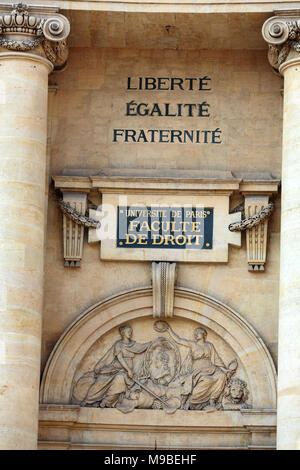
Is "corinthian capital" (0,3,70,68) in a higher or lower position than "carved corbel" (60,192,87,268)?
higher

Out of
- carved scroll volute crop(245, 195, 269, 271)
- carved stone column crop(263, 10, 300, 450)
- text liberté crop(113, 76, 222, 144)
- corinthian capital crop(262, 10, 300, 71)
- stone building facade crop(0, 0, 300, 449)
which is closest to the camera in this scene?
carved stone column crop(263, 10, 300, 450)

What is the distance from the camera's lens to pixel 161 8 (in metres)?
25.9

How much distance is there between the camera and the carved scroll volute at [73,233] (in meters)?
26.8

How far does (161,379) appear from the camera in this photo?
87.4 ft

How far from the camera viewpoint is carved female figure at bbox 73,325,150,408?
26.5 m

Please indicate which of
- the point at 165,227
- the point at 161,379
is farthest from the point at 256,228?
the point at 161,379

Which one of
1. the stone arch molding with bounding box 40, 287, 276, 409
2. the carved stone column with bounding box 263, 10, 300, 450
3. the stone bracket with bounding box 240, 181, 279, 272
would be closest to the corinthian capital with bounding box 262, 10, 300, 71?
the carved stone column with bounding box 263, 10, 300, 450

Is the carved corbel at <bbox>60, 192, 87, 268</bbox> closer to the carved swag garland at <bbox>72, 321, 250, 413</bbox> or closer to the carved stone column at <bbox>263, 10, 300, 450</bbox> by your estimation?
the carved swag garland at <bbox>72, 321, 250, 413</bbox>

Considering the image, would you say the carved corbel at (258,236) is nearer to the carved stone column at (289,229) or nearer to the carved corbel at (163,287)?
the carved corbel at (163,287)

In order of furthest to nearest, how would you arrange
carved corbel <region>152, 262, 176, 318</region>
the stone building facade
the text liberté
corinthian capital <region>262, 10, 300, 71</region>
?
the text liberté
carved corbel <region>152, 262, 176, 318</region>
the stone building facade
corinthian capital <region>262, 10, 300, 71</region>

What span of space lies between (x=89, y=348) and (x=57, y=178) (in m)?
2.75

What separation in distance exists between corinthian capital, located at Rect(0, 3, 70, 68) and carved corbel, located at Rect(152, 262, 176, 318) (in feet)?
12.9

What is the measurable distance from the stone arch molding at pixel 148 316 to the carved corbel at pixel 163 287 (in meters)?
0.11

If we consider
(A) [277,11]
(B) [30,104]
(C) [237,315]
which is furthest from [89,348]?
(A) [277,11]
